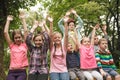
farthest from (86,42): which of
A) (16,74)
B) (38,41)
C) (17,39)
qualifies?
(16,74)

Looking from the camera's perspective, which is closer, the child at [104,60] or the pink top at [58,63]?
the pink top at [58,63]

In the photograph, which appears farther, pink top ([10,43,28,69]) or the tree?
the tree

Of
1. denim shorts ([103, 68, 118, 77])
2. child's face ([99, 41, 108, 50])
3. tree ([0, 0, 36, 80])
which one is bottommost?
denim shorts ([103, 68, 118, 77])

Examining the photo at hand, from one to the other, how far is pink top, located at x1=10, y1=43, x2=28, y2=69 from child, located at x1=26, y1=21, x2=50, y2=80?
172 millimetres

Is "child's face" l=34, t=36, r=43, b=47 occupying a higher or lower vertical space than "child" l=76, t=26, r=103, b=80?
higher

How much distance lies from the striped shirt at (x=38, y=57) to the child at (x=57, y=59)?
0.27 meters

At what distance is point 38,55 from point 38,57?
0.17 ft

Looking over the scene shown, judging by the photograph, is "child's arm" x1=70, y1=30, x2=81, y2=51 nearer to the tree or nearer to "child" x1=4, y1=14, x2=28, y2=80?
"child" x1=4, y1=14, x2=28, y2=80

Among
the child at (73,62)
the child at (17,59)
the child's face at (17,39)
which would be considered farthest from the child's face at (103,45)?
the child's face at (17,39)

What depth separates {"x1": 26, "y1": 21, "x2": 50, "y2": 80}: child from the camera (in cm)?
689

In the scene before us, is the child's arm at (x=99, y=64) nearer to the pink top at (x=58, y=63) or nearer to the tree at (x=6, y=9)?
the pink top at (x=58, y=63)

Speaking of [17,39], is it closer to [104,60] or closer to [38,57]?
[38,57]

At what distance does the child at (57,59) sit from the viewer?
724 cm

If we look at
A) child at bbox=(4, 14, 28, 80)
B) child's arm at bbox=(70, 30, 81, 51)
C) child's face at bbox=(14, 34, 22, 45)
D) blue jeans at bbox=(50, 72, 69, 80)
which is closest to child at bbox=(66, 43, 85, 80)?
child's arm at bbox=(70, 30, 81, 51)
